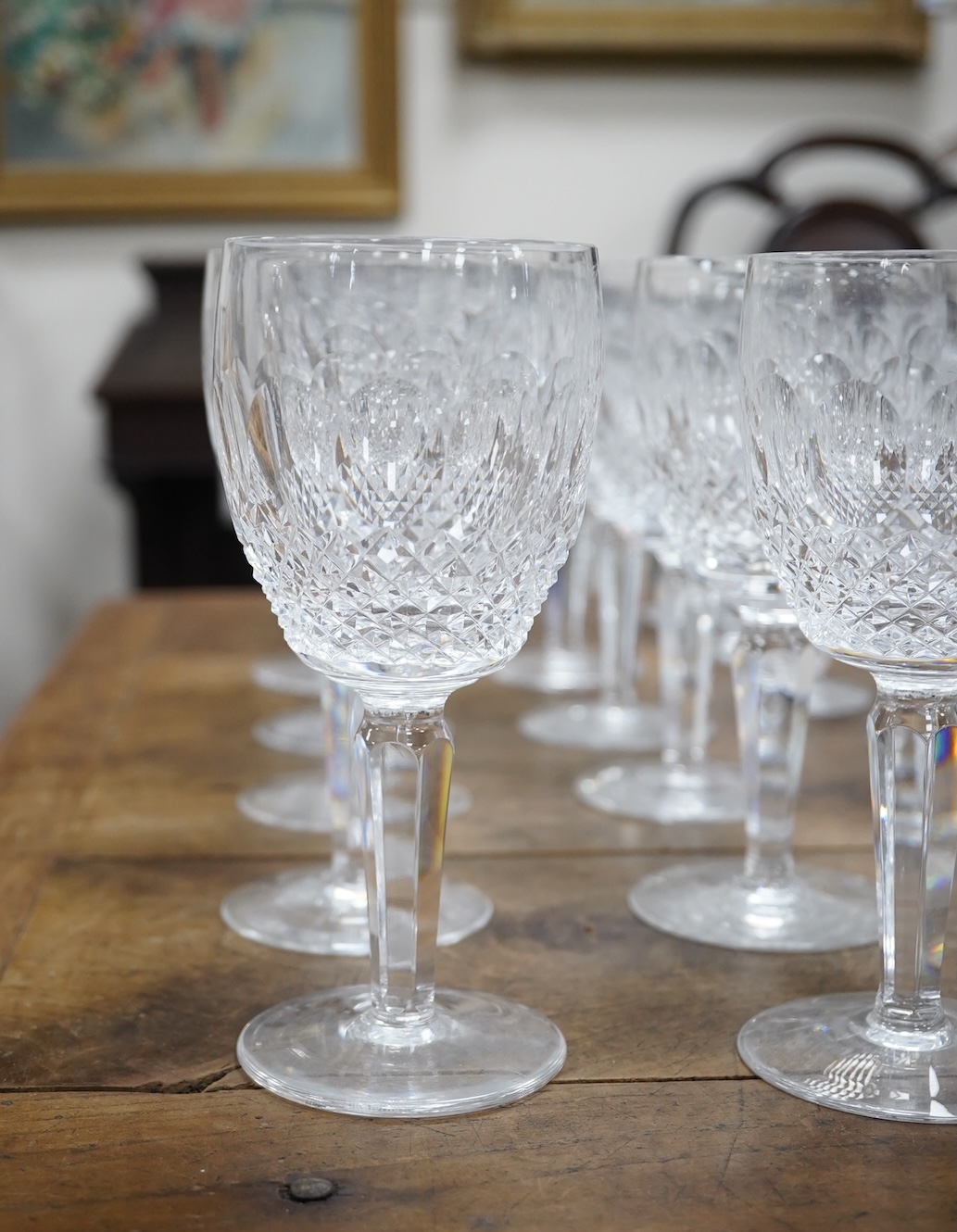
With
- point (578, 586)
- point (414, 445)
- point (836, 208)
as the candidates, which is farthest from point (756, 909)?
point (836, 208)

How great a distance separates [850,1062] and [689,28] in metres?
1.92

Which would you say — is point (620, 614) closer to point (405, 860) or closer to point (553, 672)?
point (553, 672)

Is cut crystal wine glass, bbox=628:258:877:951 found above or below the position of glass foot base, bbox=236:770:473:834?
above

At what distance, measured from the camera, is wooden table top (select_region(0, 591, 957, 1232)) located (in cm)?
39

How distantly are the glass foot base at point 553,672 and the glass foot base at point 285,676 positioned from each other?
0.13 m

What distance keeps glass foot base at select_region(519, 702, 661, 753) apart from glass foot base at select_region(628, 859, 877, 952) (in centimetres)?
22

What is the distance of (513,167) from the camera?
2.24 metres

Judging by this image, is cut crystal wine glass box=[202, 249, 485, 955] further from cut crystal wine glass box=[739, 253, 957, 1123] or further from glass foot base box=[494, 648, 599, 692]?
glass foot base box=[494, 648, 599, 692]

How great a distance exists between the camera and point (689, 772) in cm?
82

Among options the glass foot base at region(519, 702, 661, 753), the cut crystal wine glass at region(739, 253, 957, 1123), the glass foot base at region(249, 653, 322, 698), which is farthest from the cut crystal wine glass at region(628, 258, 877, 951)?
the glass foot base at region(249, 653, 322, 698)

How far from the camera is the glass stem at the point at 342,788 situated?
67 cm

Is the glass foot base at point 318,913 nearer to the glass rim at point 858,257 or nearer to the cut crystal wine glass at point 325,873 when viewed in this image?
the cut crystal wine glass at point 325,873

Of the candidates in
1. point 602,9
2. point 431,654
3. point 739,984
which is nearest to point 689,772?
point 739,984

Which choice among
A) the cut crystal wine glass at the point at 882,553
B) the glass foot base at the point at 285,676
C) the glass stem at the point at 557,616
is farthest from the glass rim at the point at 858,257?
the glass stem at the point at 557,616
